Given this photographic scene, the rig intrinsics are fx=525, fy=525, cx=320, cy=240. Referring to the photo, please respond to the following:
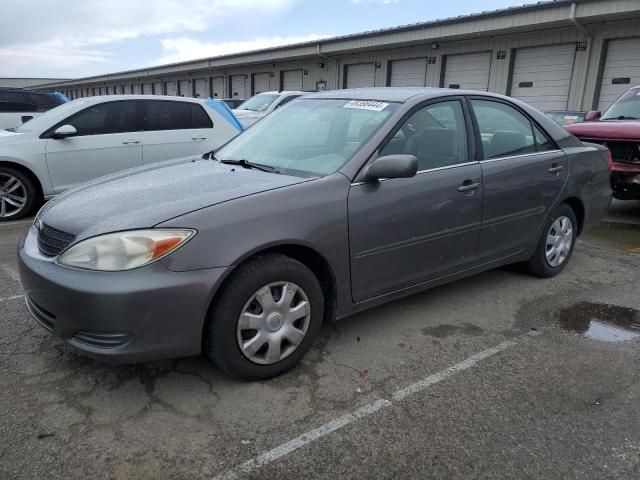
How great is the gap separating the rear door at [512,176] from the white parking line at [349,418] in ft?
3.15

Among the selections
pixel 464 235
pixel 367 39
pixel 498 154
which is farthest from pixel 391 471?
pixel 367 39

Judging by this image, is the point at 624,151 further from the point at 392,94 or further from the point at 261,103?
the point at 261,103

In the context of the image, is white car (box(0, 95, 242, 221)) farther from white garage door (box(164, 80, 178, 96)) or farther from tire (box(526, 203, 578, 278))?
white garage door (box(164, 80, 178, 96))

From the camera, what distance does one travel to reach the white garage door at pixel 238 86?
29.2m

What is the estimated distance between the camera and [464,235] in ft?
12.2

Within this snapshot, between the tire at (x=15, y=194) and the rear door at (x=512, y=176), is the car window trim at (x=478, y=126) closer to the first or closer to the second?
the rear door at (x=512, y=176)

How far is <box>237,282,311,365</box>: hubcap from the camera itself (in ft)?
9.04

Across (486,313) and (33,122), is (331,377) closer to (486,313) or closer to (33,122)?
(486,313)

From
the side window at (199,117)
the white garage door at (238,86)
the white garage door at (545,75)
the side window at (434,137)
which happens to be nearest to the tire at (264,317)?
the side window at (434,137)

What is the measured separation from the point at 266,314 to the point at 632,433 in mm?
1898

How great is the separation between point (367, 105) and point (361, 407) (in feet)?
6.66

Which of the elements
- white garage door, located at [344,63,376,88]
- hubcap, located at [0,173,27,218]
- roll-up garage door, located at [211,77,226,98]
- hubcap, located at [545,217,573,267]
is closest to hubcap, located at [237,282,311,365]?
hubcap, located at [545,217,573,267]

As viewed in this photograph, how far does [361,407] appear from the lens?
2.71 m

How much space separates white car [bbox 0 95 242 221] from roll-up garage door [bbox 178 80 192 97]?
29108mm
